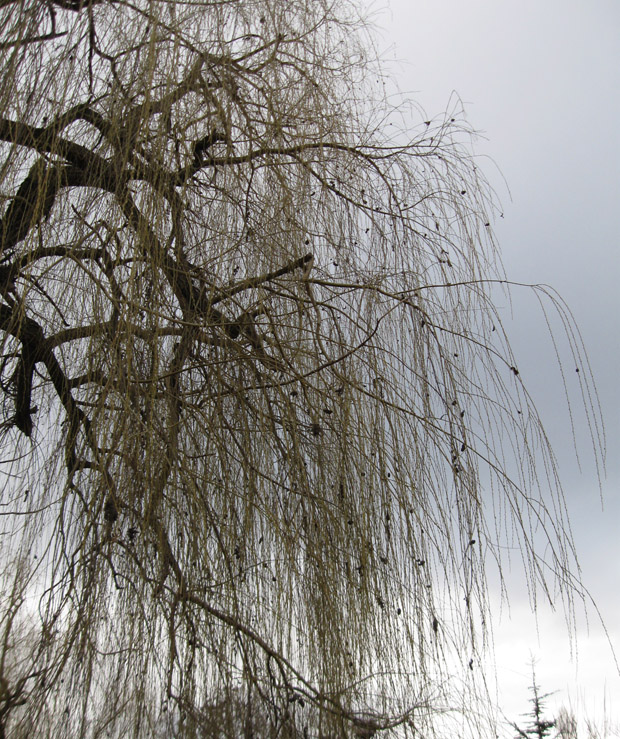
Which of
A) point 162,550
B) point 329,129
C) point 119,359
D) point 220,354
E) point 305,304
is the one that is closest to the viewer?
point 162,550

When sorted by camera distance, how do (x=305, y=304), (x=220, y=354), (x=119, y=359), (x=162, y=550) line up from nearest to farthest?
(x=162, y=550) < (x=119, y=359) < (x=220, y=354) < (x=305, y=304)

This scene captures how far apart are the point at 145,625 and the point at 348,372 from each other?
651 mm

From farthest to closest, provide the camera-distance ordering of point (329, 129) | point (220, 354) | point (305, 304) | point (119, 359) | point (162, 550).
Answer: point (329, 129)
point (305, 304)
point (220, 354)
point (119, 359)
point (162, 550)

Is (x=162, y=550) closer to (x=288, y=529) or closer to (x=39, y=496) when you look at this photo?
(x=288, y=529)

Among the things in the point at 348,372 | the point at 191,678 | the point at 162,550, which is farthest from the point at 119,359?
the point at 191,678

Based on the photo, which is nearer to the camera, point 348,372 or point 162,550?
point 162,550

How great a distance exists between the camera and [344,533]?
137cm

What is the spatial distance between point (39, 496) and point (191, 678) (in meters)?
0.69

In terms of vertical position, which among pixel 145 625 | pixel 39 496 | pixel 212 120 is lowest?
pixel 145 625

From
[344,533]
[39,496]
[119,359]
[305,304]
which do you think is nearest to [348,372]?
[305,304]

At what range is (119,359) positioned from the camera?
1.32 meters

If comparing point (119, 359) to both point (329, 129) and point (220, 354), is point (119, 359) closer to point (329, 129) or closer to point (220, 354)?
point (220, 354)

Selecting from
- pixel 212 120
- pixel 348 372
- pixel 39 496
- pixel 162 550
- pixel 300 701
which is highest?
pixel 212 120

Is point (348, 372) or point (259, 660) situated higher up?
point (348, 372)
